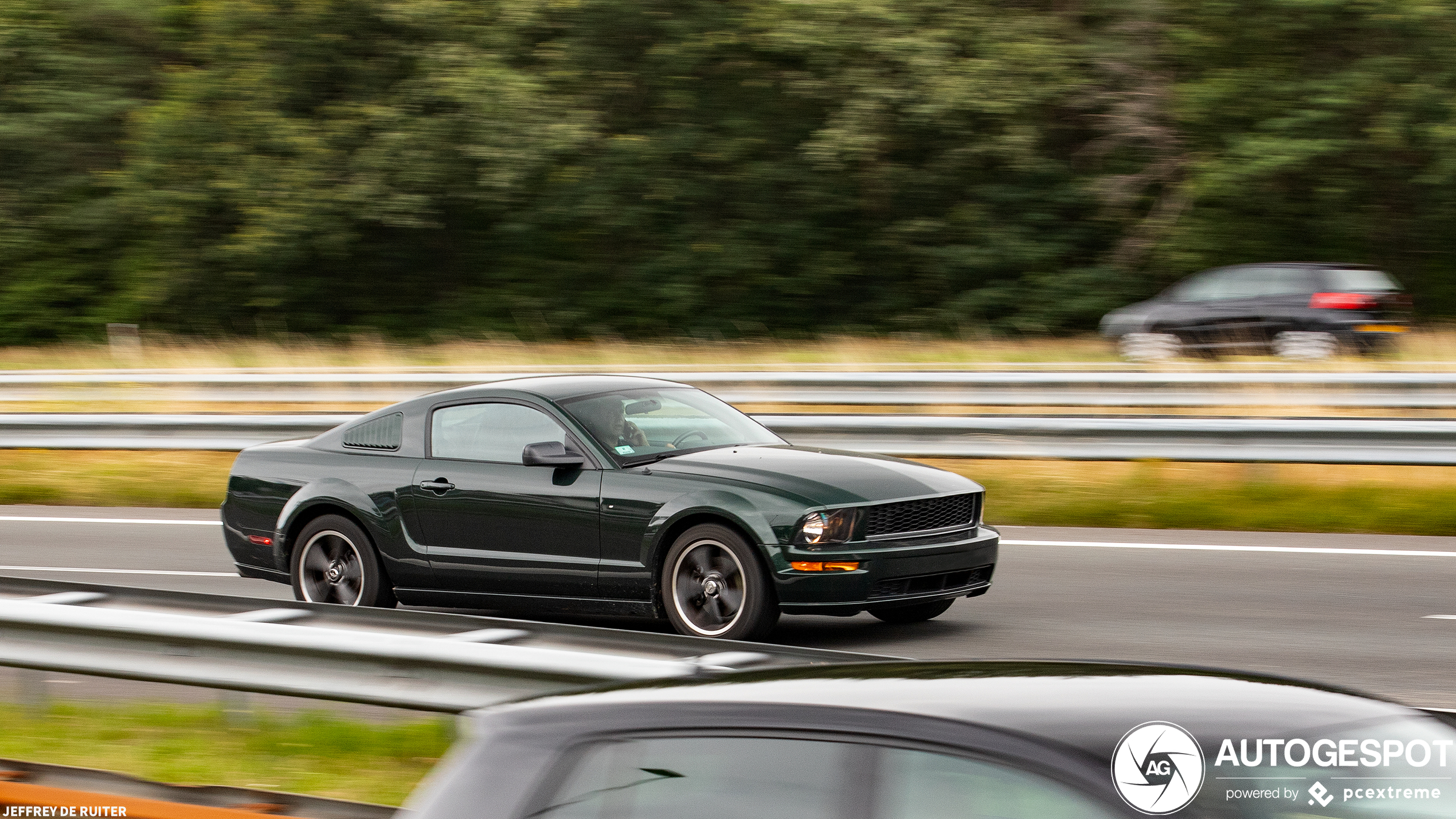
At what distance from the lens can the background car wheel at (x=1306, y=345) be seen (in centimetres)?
2170

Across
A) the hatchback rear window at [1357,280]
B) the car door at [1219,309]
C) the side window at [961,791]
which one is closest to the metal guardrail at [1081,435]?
the side window at [961,791]

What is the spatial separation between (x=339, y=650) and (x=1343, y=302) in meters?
19.0

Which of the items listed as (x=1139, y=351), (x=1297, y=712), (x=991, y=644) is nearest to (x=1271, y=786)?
(x=1297, y=712)

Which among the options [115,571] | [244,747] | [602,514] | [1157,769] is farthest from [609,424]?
[1157,769]

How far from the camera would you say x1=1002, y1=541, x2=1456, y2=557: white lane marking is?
10.7 meters

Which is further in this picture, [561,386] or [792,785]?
[561,386]

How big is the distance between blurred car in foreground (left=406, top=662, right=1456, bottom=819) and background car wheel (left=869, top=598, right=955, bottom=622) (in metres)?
5.94

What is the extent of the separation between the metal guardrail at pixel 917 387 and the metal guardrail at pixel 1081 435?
1.43m

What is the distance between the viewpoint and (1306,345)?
72.0 feet

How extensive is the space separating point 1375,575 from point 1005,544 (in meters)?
2.53

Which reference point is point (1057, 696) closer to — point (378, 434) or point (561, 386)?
point (561, 386)

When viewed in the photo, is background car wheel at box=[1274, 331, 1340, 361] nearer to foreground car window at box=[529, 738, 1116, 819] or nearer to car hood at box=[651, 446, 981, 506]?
car hood at box=[651, 446, 981, 506]

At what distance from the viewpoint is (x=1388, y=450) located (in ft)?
37.7

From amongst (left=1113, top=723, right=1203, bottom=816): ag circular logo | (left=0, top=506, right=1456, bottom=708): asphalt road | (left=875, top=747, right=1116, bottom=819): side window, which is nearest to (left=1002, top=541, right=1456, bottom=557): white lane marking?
(left=0, top=506, right=1456, bottom=708): asphalt road
